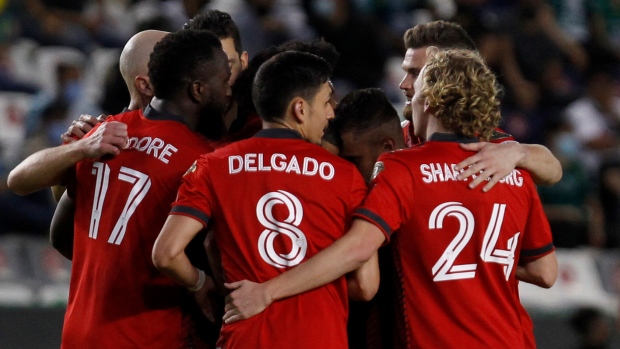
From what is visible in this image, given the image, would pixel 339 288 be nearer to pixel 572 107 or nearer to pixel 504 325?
pixel 504 325

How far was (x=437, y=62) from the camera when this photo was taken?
3.60m

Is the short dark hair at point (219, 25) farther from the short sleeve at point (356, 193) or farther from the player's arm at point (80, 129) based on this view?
the short sleeve at point (356, 193)

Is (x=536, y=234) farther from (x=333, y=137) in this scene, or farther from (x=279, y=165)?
(x=279, y=165)

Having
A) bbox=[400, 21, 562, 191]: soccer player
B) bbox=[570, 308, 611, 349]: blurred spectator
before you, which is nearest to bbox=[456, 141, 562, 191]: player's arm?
bbox=[400, 21, 562, 191]: soccer player

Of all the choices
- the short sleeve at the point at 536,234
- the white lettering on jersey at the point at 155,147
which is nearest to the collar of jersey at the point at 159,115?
the white lettering on jersey at the point at 155,147

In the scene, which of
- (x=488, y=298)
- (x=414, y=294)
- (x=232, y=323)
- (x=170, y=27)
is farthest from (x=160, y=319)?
(x=170, y=27)

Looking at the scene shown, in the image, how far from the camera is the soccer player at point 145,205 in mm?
3760

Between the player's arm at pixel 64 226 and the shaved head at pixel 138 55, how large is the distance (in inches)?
22.2

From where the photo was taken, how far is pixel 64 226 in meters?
4.18

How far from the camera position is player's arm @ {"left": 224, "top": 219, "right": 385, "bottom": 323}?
3.36 metres

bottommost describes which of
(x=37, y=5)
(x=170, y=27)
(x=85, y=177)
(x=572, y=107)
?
(x=85, y=177)

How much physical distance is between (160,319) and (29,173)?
783 mm

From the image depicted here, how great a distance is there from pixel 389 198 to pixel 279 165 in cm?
40

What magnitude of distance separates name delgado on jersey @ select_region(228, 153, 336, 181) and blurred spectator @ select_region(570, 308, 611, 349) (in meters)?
4.59
